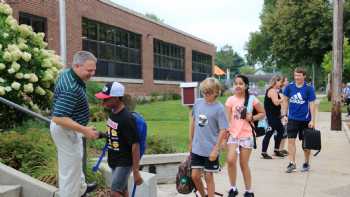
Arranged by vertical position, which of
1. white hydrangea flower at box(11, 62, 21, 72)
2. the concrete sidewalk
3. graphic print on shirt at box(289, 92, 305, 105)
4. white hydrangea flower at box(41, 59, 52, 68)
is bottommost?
the concrete sidewalk

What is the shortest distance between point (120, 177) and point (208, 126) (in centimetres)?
147

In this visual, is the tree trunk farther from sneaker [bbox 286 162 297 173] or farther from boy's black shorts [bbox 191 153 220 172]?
boy's black shorts [bbox 191 153 220 172]

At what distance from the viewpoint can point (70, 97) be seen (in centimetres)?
477

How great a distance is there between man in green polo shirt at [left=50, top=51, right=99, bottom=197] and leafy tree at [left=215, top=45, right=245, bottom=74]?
518 feet

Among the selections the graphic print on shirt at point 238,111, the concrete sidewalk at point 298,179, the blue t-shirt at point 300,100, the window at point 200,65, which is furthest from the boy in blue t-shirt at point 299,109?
the window at point 200,65

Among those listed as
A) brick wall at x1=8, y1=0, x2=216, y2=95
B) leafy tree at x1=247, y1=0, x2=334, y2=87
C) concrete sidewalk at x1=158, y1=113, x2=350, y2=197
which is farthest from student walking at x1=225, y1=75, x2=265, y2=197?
leafy tree at x1=247, y1=0, x2=334, y2=87

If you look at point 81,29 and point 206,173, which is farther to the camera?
point 81,29

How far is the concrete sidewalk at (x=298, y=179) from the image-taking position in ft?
24.0

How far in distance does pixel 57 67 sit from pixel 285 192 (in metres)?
4.71

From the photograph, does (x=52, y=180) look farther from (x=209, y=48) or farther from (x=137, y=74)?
(x=209, y=48)

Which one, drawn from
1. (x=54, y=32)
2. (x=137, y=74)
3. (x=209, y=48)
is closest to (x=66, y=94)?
(x=54, y=32)

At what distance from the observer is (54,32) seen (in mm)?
21062

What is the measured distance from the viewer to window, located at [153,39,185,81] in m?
35.8

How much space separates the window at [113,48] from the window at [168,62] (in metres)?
3.57
